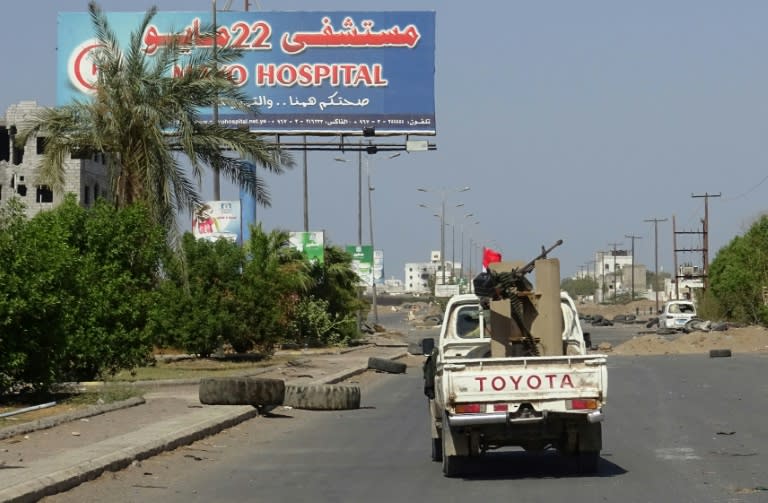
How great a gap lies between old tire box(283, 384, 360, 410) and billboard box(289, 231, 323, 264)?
35.4 m

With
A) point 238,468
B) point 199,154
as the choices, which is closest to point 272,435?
point 238,468

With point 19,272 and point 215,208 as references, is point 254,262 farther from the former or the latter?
point 19,272

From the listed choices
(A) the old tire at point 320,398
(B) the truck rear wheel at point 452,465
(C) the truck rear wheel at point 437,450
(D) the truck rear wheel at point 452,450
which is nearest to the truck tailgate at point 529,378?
(D) the truck rear wheel at point 452,450

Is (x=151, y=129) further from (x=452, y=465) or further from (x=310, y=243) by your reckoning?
(x=310, y=243)

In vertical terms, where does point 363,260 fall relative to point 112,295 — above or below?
above

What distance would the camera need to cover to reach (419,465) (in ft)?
46.4

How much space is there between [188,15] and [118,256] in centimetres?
2450

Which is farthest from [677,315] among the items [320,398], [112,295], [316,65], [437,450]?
[437,450]

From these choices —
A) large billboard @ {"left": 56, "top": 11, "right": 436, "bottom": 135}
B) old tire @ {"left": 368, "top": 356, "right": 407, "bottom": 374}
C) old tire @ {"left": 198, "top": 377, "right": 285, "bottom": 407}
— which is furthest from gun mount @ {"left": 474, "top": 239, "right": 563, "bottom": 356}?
large billboard @ {"left": 56, "top": 11, "right": 436, "bottom": 135}

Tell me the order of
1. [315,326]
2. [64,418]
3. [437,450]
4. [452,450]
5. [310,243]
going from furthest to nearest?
[310,243] → [315,326] → [64,418] → [437,450] → [452,450]

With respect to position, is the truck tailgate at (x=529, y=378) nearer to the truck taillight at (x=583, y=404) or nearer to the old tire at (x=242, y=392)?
the truck taillight at (x=583, y=404)

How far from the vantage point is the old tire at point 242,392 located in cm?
2114

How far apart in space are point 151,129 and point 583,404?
2002cm

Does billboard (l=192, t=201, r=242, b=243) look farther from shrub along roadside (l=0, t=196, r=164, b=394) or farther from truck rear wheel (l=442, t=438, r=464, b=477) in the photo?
truck rear wheel (l=442, t=438, r=464, b=477)
